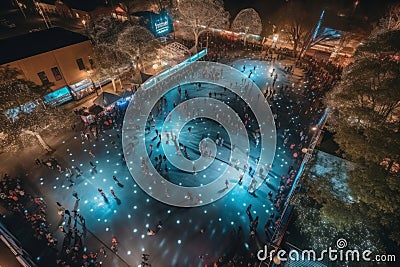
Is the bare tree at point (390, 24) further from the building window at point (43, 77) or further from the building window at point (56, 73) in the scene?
the building window at point (43, 77)

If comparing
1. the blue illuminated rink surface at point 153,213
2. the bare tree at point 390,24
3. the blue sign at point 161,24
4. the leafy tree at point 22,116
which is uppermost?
the bare tree at point 390,24

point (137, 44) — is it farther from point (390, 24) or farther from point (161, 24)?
point (390, 24)

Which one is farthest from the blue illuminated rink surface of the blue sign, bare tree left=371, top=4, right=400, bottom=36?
the blue sign

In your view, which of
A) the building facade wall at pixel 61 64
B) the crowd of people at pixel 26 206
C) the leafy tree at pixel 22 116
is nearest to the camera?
the crowd of people at pixel 26 206

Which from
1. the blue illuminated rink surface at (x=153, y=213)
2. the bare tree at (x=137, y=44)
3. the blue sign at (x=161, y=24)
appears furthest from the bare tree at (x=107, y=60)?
the blue sign at (x=161, y=24)

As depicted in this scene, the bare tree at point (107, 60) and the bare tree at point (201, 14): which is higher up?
the bare tree at point (201, 14)
